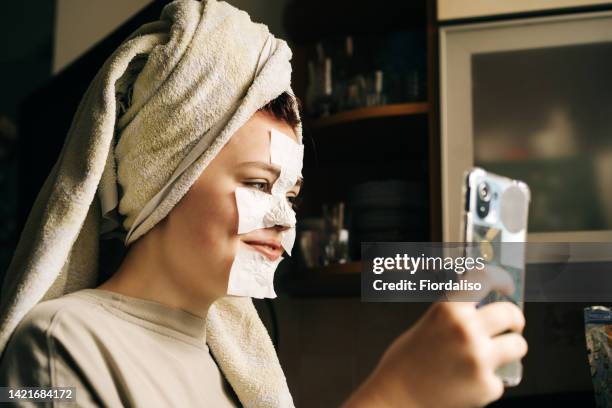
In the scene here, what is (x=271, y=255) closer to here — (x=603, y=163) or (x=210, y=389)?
(x=210, y=389)

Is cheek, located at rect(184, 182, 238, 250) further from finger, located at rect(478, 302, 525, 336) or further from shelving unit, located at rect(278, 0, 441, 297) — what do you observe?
shelving unit, located at rect(278, 0, 441, 297)

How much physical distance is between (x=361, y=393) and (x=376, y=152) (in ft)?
3.51

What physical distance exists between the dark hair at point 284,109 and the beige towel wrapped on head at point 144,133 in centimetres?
2

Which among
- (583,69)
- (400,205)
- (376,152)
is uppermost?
(583,69)

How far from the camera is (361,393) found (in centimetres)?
59

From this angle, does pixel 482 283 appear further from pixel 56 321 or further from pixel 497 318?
pixel 56 321

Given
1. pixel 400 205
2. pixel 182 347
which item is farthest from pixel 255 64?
pixel 400 205

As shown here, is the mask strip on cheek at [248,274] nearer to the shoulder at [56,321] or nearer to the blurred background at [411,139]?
the shoulder at [56,321]

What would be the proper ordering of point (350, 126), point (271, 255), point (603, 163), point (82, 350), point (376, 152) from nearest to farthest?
point (82, 350) → point (271, 255) → point (603, 163) → point (350, 126) → point (376, 152)

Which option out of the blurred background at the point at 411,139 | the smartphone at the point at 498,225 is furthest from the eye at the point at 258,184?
the blurred background at the point at 411,139

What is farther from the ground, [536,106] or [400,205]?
[536,106]

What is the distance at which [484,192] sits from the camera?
62 centimetres

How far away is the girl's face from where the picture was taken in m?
0.80

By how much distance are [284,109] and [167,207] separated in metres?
0.20
